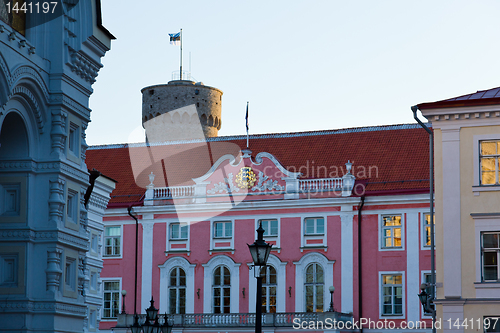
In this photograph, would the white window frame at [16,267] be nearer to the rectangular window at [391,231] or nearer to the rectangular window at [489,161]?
the rectangular window at [489,161]

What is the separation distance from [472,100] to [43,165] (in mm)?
15473

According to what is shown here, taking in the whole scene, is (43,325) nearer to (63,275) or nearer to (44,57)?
(63,275)

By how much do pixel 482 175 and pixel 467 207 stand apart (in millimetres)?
1113

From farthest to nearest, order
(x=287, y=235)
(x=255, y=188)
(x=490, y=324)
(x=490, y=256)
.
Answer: (x=255, y=188), (x=287, y=235), (x=490, y=256), (x=490, y=324)

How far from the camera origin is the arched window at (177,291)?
45.3m

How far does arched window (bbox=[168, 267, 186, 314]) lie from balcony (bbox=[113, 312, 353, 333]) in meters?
0.96

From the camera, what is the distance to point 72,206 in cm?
1794

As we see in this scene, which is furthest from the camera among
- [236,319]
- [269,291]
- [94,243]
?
[269,291]

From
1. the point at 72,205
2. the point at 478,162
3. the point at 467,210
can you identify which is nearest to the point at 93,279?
the point at 467,210

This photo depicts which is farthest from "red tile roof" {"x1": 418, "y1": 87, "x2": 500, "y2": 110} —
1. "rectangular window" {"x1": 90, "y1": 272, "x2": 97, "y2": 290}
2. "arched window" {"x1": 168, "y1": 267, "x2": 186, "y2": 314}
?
"arched window" {"x1": 168, "y1": 267, "x2": 186, "y2": 314}

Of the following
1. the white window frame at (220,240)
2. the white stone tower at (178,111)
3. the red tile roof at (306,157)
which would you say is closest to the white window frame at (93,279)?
the white window frame at (220,240)

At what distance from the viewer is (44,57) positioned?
17.4 meters

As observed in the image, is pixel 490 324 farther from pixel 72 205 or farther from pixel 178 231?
pixel 178 231

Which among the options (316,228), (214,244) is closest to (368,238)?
(316,228)
